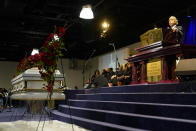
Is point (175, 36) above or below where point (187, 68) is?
above

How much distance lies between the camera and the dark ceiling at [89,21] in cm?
838

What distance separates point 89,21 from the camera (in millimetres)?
10352

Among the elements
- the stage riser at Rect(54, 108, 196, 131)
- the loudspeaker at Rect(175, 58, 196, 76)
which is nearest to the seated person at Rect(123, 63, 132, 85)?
the stage riser at Rect(54, 108, 196, 131)

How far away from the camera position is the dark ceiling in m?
8.38

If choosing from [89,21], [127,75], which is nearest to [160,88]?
[127,75]

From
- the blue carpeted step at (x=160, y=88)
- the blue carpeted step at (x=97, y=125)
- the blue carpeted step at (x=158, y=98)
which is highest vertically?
the blue carpeted step at (x=160, y=88)

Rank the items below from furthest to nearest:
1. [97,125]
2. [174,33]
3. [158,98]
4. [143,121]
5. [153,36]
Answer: [153,36] → [174,33] → [97,125] → [158,98] → [143,121]

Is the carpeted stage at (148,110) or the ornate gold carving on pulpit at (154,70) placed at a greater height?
the ornate gold carving on pulpit at (154,70)

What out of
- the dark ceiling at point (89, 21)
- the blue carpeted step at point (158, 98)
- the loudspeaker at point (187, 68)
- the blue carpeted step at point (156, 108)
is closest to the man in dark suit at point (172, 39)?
the loudspeaker at point (187, 68)

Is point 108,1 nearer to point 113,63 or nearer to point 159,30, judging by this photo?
point 159,30

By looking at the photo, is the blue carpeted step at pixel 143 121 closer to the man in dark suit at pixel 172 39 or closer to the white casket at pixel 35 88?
the white casket at pixel 35 88

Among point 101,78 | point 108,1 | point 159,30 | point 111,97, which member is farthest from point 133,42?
point 111,97

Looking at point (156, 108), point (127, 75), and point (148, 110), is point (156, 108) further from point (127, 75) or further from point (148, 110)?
point (127, 75)

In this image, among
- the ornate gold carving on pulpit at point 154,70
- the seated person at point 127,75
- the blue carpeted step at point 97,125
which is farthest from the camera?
the seated person at point 127,75
